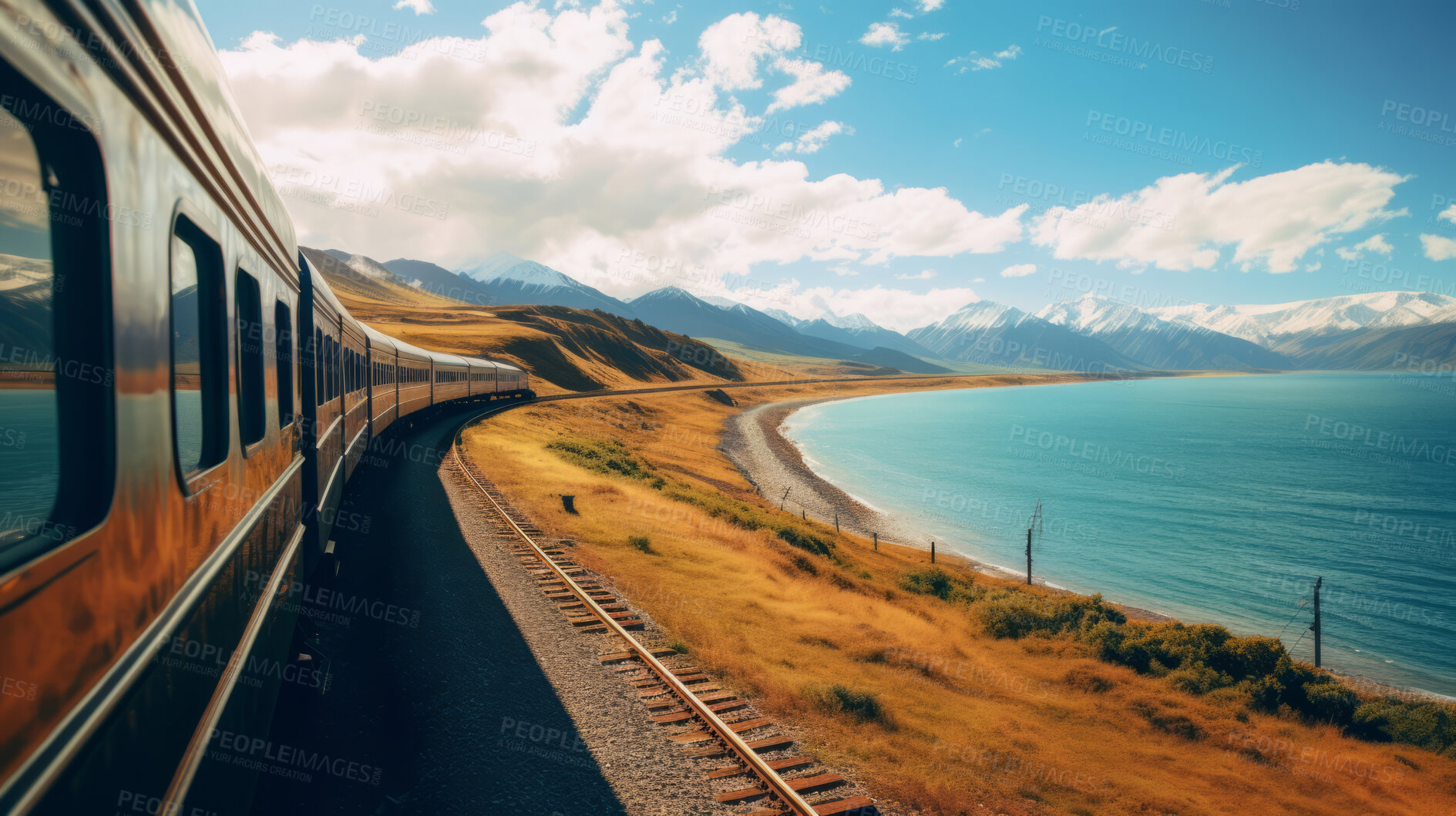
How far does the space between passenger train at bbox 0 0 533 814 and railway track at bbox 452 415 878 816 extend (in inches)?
169

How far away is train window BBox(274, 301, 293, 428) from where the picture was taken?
639cm

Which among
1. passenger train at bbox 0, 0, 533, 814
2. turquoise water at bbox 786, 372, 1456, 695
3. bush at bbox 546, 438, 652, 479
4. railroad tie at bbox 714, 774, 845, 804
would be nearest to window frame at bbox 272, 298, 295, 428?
passenger train at bbox 0, 0, 533, 814

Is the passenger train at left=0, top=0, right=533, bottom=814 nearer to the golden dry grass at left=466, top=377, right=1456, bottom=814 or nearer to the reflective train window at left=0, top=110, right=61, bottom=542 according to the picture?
the reflective train window at left=0, top=110, right=61, bottom=542

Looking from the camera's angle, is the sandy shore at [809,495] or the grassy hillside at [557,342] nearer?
the sandy shore at [809,495]

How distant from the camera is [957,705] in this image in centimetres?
1085

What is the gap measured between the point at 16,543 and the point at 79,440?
21.4 inches

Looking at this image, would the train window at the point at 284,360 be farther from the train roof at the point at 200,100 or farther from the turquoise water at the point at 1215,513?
the turquoise water at the point at 1215,513

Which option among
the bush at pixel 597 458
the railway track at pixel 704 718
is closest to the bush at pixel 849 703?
the railway track at pixel 704 718

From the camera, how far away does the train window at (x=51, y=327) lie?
177cm

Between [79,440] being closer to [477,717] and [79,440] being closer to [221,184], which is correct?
[221,184]

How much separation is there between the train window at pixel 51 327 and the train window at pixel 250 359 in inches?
96.1

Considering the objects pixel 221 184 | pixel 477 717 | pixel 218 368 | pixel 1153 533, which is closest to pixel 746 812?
pixel 477 717

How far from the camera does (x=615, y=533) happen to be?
679 inches

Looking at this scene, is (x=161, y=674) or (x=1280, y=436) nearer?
(x=161, y=674)
